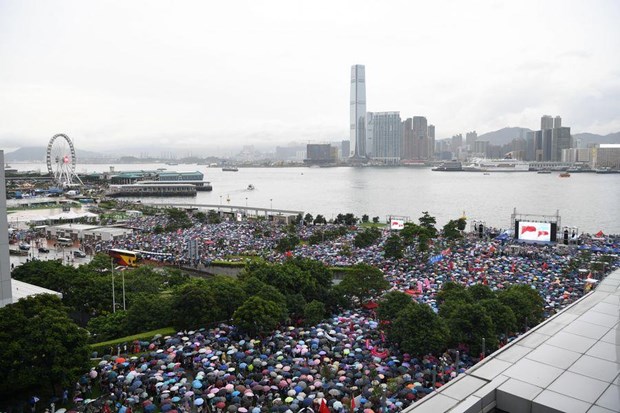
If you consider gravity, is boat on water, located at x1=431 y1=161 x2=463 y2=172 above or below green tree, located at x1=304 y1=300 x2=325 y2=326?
above

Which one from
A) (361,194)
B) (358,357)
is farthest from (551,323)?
(361,194)

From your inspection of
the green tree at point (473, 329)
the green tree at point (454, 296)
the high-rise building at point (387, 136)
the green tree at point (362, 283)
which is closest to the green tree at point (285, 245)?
the green tree at point (362, 283)

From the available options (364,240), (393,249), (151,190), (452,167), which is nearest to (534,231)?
(393,249)

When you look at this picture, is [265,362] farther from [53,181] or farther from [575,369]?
[53,181]

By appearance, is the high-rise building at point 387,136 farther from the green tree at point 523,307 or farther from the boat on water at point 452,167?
the green tree at point 523,307

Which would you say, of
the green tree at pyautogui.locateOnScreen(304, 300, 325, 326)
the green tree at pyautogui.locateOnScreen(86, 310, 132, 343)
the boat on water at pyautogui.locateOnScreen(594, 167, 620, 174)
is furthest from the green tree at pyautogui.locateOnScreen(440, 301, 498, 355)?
the boat on water at pyautogui.locateOnScreen(594, 167, 620, 174)

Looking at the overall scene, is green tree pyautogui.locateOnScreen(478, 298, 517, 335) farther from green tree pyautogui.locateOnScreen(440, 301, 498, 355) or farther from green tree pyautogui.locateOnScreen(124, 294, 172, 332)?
green tree pyautogui.locateOnScreen(124, 294, 172, 332)

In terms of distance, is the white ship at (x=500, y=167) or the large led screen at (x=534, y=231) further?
the white ship at (x=500, y=167)
